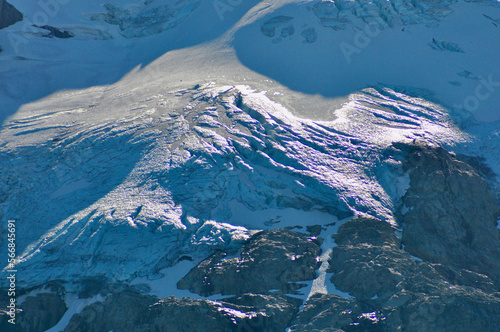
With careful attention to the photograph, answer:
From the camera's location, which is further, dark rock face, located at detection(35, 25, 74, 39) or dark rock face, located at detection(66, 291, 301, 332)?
dark rock face, located at detection(35, 25, 74, 39)

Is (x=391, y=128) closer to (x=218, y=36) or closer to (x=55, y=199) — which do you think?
(x=218, y=36)

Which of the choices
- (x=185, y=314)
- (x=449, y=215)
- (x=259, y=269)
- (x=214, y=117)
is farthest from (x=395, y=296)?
(x=214, y=117)

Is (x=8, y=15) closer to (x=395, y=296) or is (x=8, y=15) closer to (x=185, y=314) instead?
(x=185, y=314)

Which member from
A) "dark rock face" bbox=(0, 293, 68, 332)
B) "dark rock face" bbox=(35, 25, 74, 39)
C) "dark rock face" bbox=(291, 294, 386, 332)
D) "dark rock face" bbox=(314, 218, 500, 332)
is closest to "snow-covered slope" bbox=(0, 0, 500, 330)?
"dark rock face" bbox=(35, 25, 74, 39)

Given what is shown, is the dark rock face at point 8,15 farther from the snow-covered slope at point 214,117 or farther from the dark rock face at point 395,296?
the dark rock face at point 395,296

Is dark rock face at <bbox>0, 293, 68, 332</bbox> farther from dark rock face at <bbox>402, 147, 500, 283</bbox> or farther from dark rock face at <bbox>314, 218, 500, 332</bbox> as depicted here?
dark rock face at <bbox>402, 147, 500, 283</bbox>

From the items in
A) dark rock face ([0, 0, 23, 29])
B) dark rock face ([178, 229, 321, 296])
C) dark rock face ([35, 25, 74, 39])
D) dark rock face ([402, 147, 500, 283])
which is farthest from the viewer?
dark rock face ([35, 25, 74, 39])
